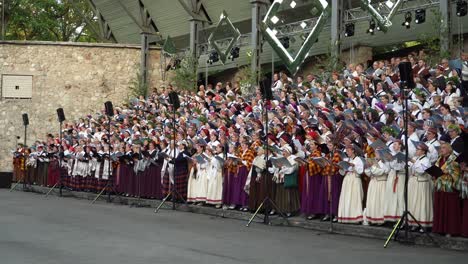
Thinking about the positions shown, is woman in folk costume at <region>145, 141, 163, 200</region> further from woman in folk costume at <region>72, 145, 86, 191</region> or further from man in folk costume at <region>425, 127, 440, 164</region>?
man in folk costume at <region>425, 127, 440, 164</region>

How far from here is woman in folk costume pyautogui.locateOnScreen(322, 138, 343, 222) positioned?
15977mm

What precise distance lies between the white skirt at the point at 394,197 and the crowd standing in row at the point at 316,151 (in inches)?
0.7

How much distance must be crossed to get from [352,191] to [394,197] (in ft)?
3.82

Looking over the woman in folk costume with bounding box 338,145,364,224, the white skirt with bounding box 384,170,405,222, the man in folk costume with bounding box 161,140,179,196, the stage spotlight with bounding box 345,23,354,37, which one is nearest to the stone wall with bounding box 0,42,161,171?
the stage spotlight with bounding box 345,23,354,37

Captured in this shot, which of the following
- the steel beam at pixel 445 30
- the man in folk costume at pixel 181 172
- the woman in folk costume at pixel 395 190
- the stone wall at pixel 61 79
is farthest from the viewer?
the stone wall at pixel 61 79

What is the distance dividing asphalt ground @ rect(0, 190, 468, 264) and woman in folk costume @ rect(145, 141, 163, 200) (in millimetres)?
4385

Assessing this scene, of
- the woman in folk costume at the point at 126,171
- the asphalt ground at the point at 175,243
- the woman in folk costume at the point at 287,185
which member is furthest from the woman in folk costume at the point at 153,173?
the woman in folk costume at the point at 287,185

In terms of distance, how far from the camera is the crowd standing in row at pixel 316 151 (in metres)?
14.0

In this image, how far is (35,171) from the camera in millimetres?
31719

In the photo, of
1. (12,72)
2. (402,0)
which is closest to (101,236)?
(402,0)

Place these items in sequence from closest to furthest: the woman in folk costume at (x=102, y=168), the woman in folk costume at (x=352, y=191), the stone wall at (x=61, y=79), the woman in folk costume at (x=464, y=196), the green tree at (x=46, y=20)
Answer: the woman in folk costume at (x=464, y=196), the woman in folk costume at (x=352, y=191), the woman in folk costume at (x=102, y=168), the stone wall at (x=61, y=79), the green tree at (x=46, y=20)

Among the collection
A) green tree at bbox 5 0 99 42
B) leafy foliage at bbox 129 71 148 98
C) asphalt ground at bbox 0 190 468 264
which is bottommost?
asphalt ground at bbox 0 190 468 264

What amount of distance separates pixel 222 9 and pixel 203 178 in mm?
17301

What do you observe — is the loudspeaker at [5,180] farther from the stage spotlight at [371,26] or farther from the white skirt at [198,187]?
the stage spotlight at [371,26]
